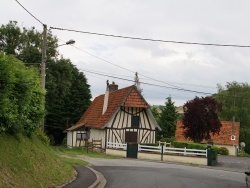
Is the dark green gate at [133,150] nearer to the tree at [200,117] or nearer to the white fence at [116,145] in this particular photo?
the white fence at [116,145]

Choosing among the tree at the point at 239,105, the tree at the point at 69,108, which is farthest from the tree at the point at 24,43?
the tree at the point at 239,105

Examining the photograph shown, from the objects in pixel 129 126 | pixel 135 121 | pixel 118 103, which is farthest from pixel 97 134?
pixel 135 121

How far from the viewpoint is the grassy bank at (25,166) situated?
10.3 m

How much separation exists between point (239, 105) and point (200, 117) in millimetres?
31911

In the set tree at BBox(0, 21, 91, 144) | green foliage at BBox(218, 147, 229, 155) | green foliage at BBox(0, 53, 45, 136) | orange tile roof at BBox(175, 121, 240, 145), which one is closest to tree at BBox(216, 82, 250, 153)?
orange tile roof at BBox(175, 121, 240, 145)

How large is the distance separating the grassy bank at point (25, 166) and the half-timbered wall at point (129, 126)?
25524mm

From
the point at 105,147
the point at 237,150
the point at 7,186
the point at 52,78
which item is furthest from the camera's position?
the point at 237,150

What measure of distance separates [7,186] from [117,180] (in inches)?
326

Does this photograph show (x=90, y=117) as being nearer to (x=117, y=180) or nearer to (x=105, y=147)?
(x=105, y=147)

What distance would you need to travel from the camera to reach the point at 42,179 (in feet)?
39.0

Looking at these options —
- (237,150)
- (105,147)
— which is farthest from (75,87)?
(237,150)

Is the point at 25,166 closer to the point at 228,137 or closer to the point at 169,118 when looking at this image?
the point at 228,137

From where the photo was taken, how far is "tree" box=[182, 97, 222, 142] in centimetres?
4367

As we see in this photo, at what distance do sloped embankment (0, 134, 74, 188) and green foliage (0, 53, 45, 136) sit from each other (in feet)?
1.44
